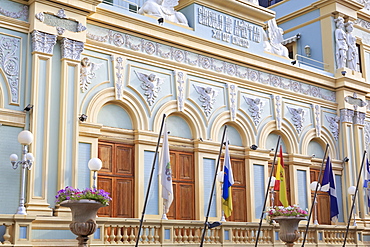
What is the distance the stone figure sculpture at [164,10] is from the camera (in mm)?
18641

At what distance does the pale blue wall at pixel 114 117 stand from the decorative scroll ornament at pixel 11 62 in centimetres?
267

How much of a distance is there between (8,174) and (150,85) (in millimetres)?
5264

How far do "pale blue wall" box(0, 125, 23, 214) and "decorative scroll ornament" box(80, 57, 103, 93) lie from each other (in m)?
2.52

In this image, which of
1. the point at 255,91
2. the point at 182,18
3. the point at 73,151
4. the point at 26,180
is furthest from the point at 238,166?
the point at 26,180

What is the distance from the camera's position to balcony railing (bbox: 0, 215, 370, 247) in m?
12.8

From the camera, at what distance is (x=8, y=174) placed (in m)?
14.0

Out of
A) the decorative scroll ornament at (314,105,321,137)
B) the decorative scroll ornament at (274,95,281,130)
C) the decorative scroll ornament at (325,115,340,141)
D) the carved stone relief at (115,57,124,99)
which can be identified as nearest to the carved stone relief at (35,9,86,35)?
the carved stone relief at (115,57,124,99)

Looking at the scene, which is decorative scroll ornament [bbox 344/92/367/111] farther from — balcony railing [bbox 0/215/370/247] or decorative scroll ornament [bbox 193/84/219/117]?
decorative scroll ornament [bbox 193/84/219/117]

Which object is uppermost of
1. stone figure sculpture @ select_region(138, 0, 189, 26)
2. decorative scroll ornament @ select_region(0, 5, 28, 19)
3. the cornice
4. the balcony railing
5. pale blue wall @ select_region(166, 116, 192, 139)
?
the cornice

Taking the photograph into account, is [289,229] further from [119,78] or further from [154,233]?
[119,78]

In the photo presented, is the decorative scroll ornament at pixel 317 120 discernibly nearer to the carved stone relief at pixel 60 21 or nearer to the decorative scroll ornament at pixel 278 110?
the decorative scroll ornament at pixel 278 110

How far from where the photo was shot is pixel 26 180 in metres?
14.2

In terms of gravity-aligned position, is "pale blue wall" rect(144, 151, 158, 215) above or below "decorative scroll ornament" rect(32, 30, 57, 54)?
below

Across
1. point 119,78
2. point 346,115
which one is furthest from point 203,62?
point 346,115
